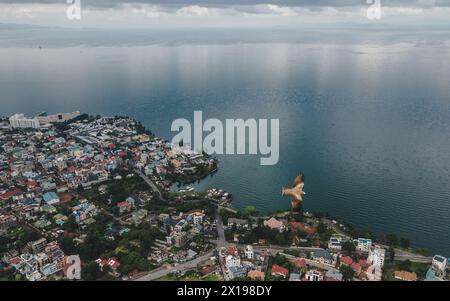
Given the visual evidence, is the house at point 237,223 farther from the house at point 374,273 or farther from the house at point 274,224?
the house at point 374,273

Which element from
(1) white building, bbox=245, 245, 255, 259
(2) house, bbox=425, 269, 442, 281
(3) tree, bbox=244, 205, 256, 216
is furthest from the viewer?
(3) tree, bbox=244, 205, 256, 216

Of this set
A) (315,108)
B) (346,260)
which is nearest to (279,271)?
(346,260)

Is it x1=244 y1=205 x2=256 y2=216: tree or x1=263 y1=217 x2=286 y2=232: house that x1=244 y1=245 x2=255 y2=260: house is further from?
x1=244 y1=205 x2=256 y2=216: tree

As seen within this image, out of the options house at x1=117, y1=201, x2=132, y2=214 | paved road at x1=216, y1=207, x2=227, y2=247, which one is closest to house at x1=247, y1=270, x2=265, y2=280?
paved road at x1=216, y1=207, x2=227, y2=247

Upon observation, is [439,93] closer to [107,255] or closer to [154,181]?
[154,181]

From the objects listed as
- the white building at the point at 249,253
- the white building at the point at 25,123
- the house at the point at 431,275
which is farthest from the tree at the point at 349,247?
the white building at the point at 25,123

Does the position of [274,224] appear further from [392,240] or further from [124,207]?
[124,207]
